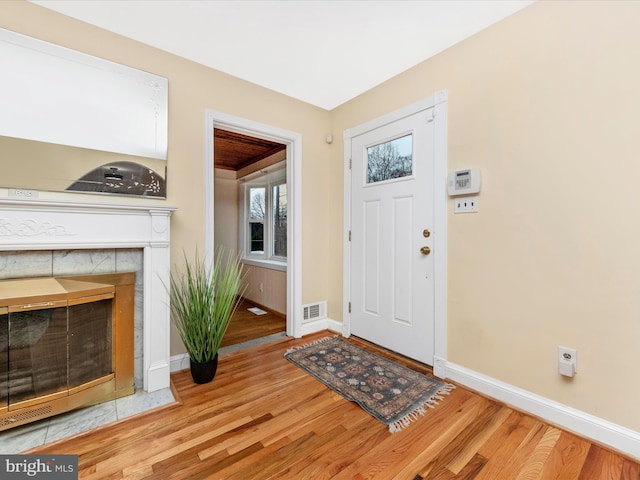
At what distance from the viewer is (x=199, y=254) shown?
2299 millimetres

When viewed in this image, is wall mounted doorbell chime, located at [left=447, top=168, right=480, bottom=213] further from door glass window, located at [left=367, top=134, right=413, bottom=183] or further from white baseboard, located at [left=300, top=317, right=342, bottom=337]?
white baseboard, located at [left=300, top=317, right=342, bottom=337]

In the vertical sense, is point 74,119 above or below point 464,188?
above

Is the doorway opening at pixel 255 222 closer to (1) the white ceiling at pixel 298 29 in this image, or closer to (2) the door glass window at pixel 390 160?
(1) the white ceiling at pixel 298 29

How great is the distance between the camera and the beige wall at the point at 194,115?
1.76 m

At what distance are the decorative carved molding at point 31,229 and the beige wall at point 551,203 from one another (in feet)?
8.29

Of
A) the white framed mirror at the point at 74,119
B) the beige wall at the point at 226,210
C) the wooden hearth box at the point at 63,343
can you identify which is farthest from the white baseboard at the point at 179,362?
the beige wall at the point at 226,210

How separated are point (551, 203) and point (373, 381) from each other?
5.30 ft

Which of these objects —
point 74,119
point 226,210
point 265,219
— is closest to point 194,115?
point 74,119

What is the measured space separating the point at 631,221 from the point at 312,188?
2.35 metres

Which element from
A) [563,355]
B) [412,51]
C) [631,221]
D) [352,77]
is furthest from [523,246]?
[352,77]

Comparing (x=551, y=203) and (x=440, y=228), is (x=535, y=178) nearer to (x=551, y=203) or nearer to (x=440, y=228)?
(x=551, y=203)

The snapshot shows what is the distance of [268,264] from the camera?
157 inches

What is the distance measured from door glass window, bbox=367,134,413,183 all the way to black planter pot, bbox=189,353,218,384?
2.07 meters

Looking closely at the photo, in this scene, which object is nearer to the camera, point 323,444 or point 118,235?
point 323,444
